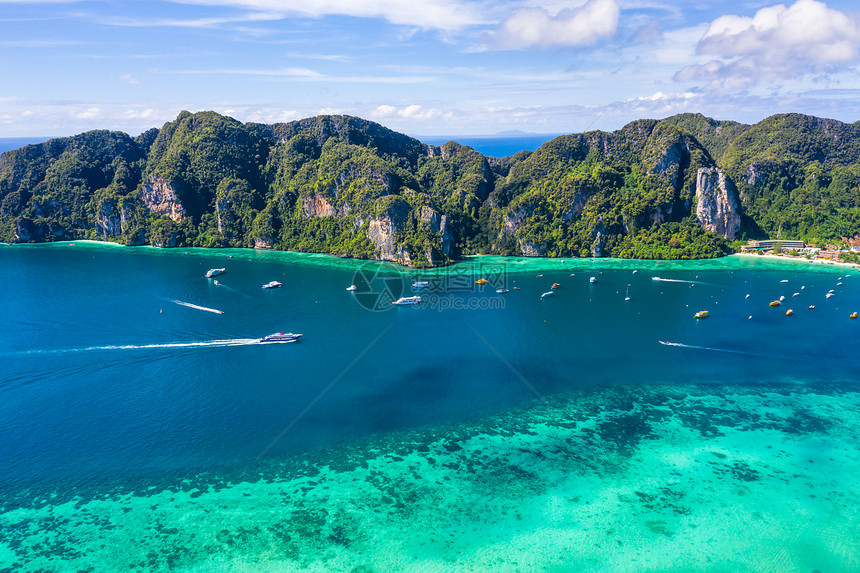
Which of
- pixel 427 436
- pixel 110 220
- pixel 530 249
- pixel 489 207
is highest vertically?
pixel 489 207

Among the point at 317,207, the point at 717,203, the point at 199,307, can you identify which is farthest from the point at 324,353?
the point at 717,203

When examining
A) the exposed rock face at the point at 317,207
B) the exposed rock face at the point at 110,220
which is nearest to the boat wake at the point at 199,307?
the exposed rock face at the point at 317,207

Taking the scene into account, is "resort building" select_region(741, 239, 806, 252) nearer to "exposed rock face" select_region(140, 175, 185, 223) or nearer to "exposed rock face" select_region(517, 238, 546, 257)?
"exposed rock face" select_region(517, 238, 546, 257)

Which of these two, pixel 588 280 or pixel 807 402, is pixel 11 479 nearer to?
pixel 807 402

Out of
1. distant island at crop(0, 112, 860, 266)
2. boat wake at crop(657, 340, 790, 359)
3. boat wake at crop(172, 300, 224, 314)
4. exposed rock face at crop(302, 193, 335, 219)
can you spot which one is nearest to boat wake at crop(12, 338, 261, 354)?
boat wake at crop(172, 300, 224, 314)

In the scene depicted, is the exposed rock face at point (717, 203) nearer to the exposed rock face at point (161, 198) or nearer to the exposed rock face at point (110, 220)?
the exposed rock face at point (161, 198)

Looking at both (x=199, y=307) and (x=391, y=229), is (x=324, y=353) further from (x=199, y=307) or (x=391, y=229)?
(x=391, y=229)
